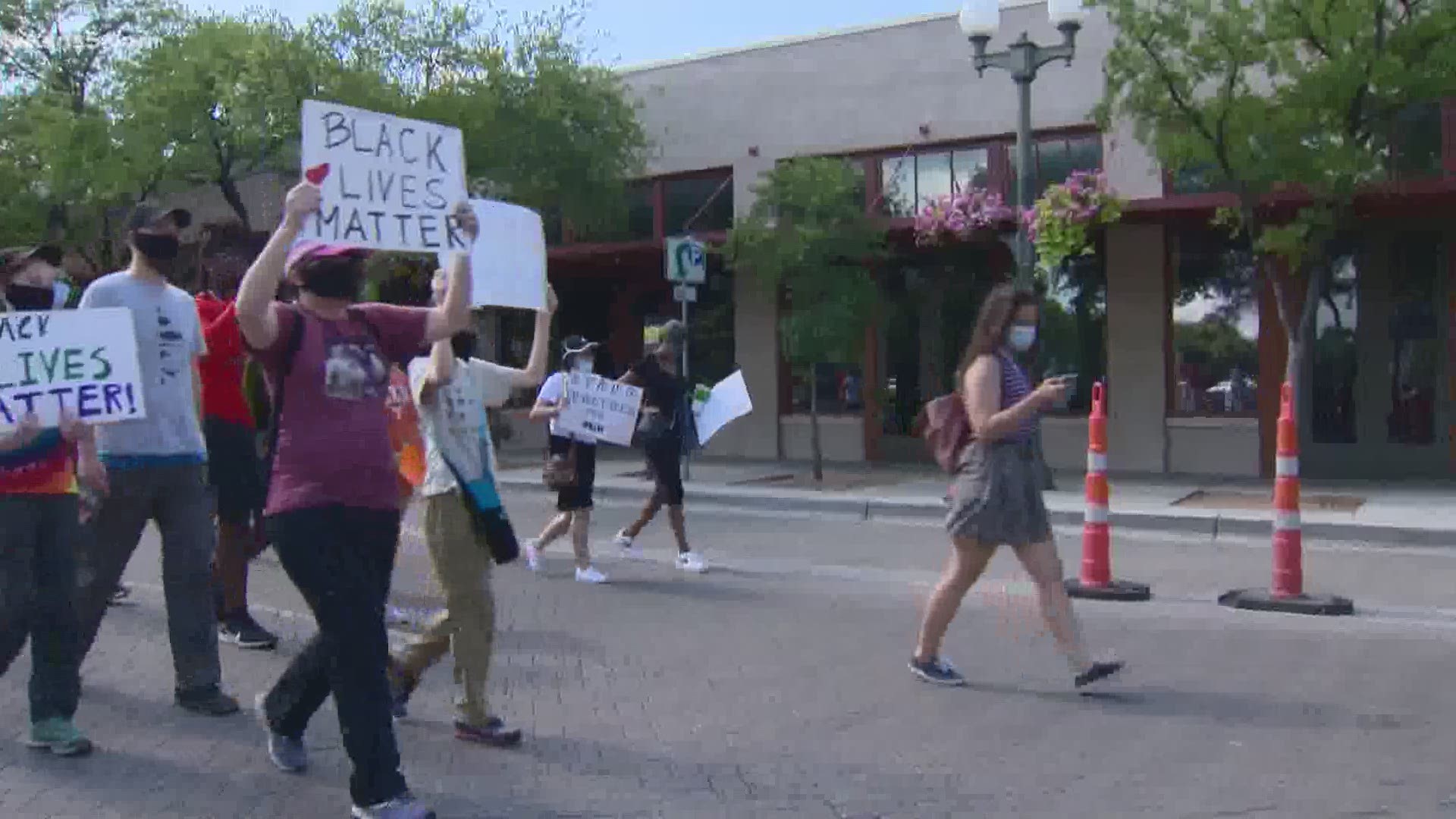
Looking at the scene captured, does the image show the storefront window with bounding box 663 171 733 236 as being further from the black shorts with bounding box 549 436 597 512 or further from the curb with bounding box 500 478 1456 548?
the black shorts with bounding box 549 436 597 512

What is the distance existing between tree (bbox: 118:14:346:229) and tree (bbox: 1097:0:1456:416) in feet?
31.9

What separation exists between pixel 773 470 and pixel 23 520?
13.4m

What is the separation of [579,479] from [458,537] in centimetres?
421

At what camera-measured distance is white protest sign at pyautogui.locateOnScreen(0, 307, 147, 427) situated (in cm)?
504

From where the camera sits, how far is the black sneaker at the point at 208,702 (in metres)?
5.83

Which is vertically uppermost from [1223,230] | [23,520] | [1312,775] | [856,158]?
[856,158]

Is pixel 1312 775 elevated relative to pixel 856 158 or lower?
lower

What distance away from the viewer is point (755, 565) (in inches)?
417

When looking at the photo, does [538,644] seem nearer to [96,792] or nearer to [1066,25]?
[96,792]

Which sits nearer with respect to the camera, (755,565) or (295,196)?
Answer: (295,196)

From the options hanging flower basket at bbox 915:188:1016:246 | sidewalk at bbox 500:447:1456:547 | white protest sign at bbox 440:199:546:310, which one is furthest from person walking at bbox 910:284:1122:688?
hanging flower basket at bbox 915:188:1016:246

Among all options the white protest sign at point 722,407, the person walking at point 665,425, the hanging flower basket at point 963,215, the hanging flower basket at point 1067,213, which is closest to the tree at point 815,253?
the hanging flower basket at point 963,215

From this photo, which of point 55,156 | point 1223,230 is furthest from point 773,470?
point 55,156

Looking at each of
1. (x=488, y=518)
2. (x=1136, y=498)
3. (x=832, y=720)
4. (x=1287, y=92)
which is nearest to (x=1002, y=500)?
(x=832, y=720)
